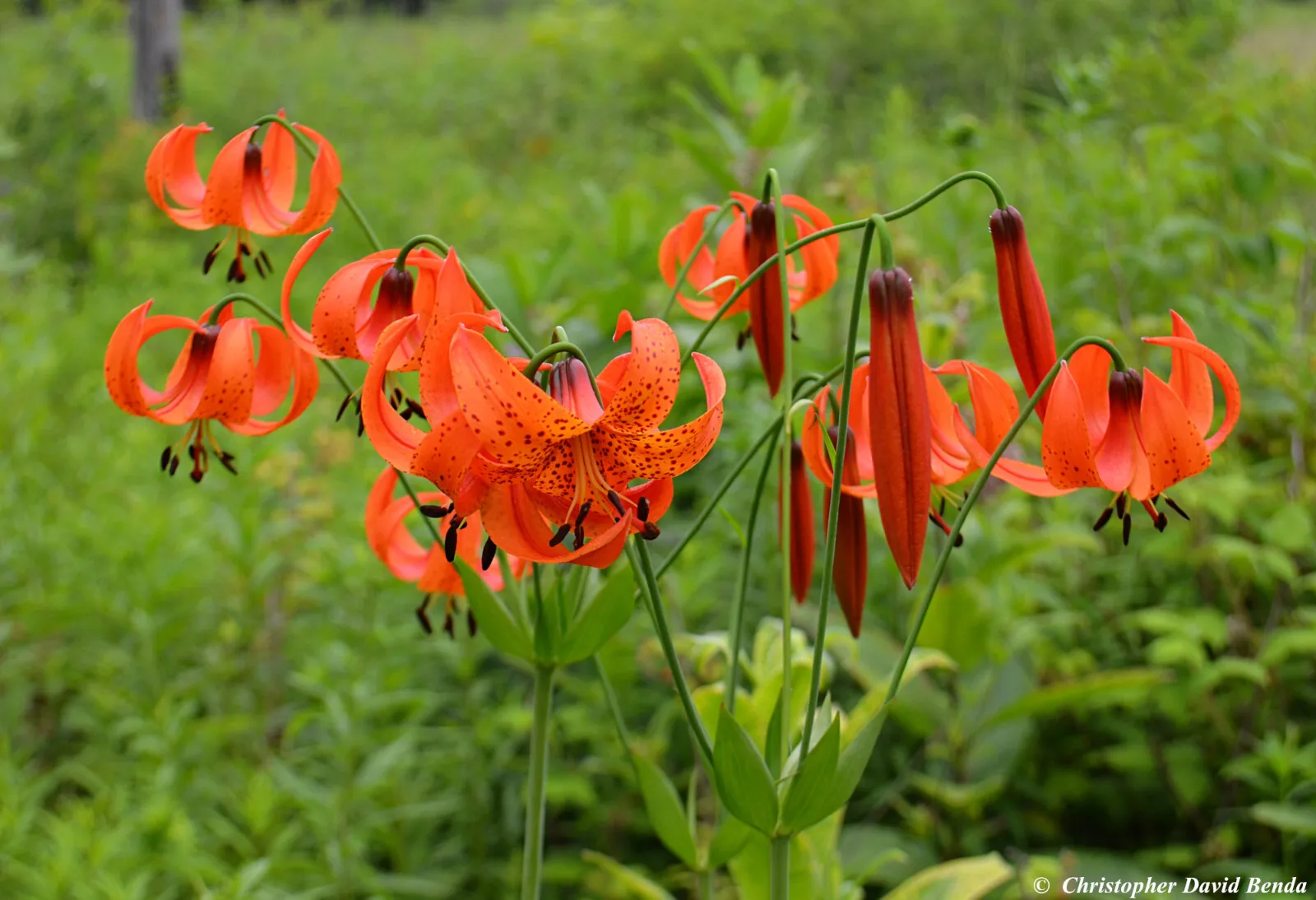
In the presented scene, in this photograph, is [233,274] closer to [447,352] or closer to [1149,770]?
[447,352]

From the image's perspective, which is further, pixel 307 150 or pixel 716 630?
pixel 716 630

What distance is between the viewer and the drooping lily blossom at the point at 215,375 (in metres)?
0.65

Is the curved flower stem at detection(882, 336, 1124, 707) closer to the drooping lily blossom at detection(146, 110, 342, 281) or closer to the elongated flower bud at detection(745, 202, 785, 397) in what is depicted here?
the elongated flower bud at detection(745, 202, 785, 397)

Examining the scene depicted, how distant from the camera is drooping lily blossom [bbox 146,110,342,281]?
707mm

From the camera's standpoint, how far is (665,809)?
0.70 m

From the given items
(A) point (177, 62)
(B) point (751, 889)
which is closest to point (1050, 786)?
(B) point (751, 889)

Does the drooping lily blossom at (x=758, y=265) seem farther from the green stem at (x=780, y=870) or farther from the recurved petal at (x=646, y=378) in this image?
the green stem at (x=780, y=870)

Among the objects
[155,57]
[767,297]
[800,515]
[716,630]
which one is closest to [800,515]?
[800,515]

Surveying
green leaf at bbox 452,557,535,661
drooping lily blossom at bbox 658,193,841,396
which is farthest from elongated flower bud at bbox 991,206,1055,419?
green leaf at bbox 452,557,535,661

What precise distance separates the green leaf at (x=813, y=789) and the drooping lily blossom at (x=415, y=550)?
239 millimetres

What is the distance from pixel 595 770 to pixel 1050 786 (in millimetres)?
582

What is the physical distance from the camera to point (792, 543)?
73 centimetres

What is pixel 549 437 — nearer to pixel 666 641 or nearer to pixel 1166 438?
pixel 666 641

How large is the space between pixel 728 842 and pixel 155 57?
217 inches
